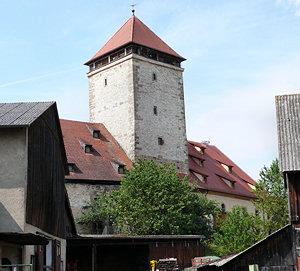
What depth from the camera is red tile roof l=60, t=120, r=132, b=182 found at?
40.4 m

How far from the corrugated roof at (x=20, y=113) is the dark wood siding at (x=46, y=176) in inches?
11.5

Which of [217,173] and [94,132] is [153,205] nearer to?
[94,132]

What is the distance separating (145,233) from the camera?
34531 millimetres

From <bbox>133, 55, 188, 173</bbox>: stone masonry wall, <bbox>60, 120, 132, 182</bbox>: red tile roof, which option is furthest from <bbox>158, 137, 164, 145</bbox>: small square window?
<bbox>60, 120, 132, 182</bbox>: red tile roof

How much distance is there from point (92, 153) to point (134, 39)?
10.6m

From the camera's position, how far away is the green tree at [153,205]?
34.7 metres

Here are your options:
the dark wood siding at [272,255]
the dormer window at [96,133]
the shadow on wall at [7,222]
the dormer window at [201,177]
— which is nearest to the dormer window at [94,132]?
the dormer window at [96,133]

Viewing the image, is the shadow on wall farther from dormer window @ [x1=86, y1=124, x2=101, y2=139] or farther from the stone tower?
dormer window @ [x1=86, y1=124, x2=101, y2=139]

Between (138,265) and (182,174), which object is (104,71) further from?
(138,265)

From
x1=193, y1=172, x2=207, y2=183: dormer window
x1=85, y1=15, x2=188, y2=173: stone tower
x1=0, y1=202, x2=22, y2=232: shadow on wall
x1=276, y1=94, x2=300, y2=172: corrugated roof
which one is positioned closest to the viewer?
x1=0, y1=202, x2=22, y2=232: shadow on wall

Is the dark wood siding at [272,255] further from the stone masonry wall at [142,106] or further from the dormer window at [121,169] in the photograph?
the stone masonry wall at [142,106]

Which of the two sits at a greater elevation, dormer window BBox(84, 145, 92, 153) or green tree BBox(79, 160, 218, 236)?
dormer window BBox(84, 145, 92, 153)

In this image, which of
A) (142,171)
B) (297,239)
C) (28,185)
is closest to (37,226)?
(28,185)

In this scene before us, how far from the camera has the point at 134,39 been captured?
46250mm
